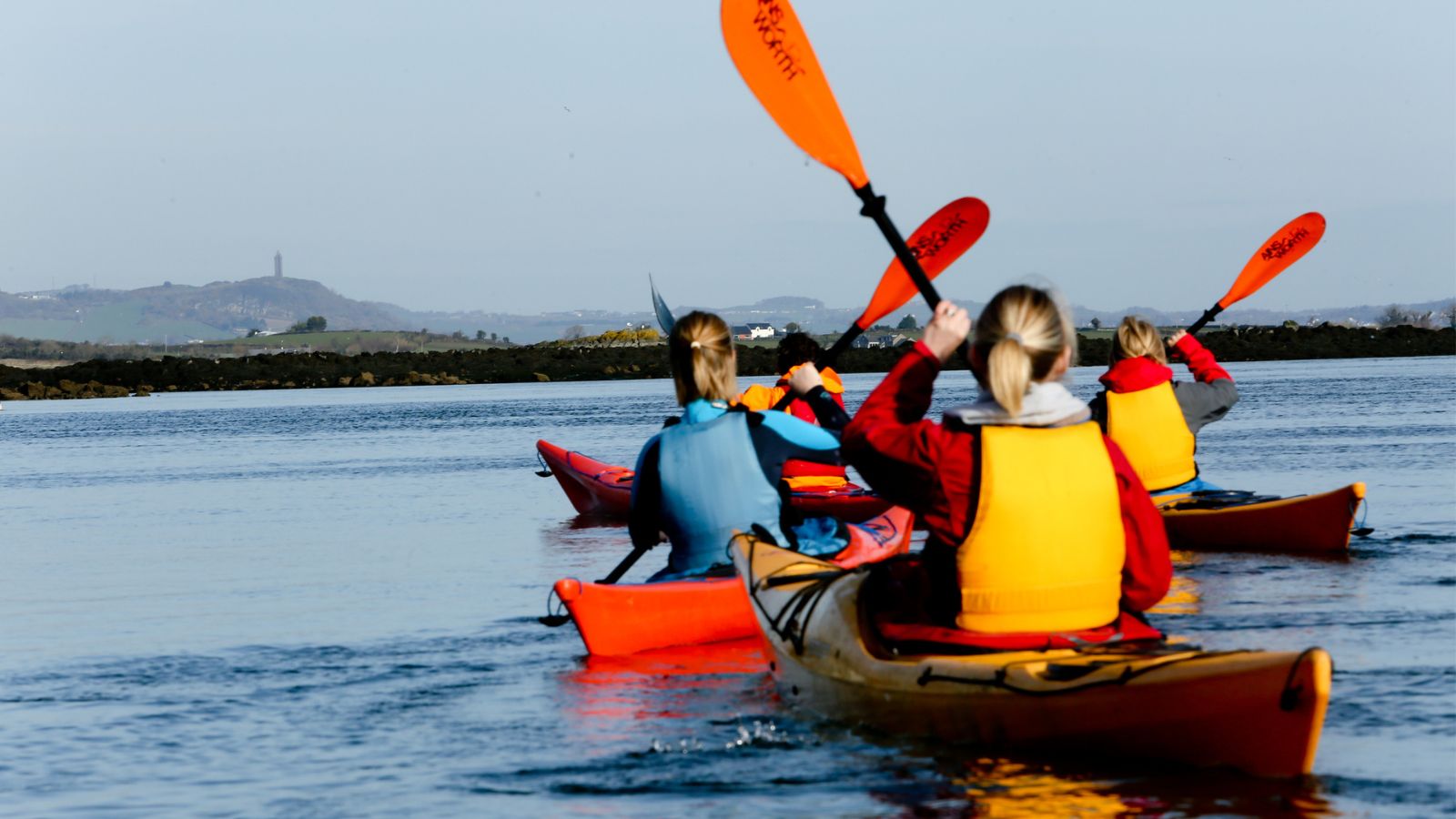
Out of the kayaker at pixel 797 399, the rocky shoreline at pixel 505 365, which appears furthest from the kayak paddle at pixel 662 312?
the rocky shoreline at pixel 505 365

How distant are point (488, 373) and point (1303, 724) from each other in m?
78.6

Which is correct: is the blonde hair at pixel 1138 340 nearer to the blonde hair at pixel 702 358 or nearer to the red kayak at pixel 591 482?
the blonde hair at pixel 702 358

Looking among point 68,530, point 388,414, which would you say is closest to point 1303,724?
point 68,530

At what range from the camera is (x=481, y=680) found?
848 cm

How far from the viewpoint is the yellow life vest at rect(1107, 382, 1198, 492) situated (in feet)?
37.9

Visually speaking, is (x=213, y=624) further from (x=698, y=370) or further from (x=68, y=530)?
(x=68, y=530)

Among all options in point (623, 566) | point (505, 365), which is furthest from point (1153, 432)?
point (505, 365)

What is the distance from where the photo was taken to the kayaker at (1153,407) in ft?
38.0

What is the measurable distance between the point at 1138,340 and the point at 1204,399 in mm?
779

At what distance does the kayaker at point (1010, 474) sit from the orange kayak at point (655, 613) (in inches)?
114

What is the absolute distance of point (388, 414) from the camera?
47.9 meters

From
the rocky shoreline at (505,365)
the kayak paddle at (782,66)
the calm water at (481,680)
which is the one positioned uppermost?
the kayak paddle at (782,66)

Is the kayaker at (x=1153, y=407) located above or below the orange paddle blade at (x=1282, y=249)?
below

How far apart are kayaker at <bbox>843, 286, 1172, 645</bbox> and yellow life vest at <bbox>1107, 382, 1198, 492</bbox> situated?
19.5 feet
